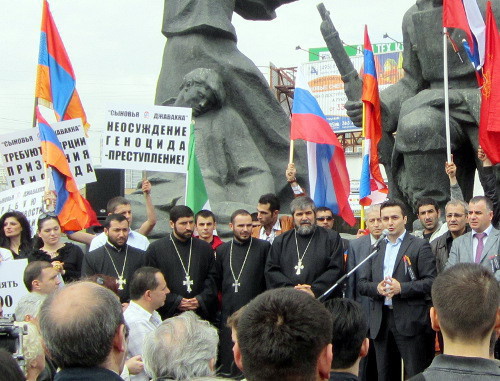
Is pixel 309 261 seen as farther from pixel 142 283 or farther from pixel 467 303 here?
pixel 467 303

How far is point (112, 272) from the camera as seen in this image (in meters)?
7.14

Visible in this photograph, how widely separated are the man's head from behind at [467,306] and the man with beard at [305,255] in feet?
13.1

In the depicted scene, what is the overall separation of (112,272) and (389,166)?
3.86m

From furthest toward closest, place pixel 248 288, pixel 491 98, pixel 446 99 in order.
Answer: pixel 446 99
pixel 491 98
pixel 248 288

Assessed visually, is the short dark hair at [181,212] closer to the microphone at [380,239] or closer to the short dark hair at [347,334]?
the microphone at [380,239]

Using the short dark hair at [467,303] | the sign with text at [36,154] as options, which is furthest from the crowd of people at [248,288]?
the sign with text at [36,154]

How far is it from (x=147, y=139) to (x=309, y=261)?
2.64 m

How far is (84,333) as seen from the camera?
286 centimetres

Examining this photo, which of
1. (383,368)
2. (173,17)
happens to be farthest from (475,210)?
(173,17)

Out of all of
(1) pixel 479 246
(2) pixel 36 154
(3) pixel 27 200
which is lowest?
(1) pixel 479 246

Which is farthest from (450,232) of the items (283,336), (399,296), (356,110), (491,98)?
(283,336)

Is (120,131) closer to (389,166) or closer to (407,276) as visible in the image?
(389,166)

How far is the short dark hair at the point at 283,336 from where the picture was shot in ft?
8.18

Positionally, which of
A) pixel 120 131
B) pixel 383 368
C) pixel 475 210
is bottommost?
pixel 383 368
